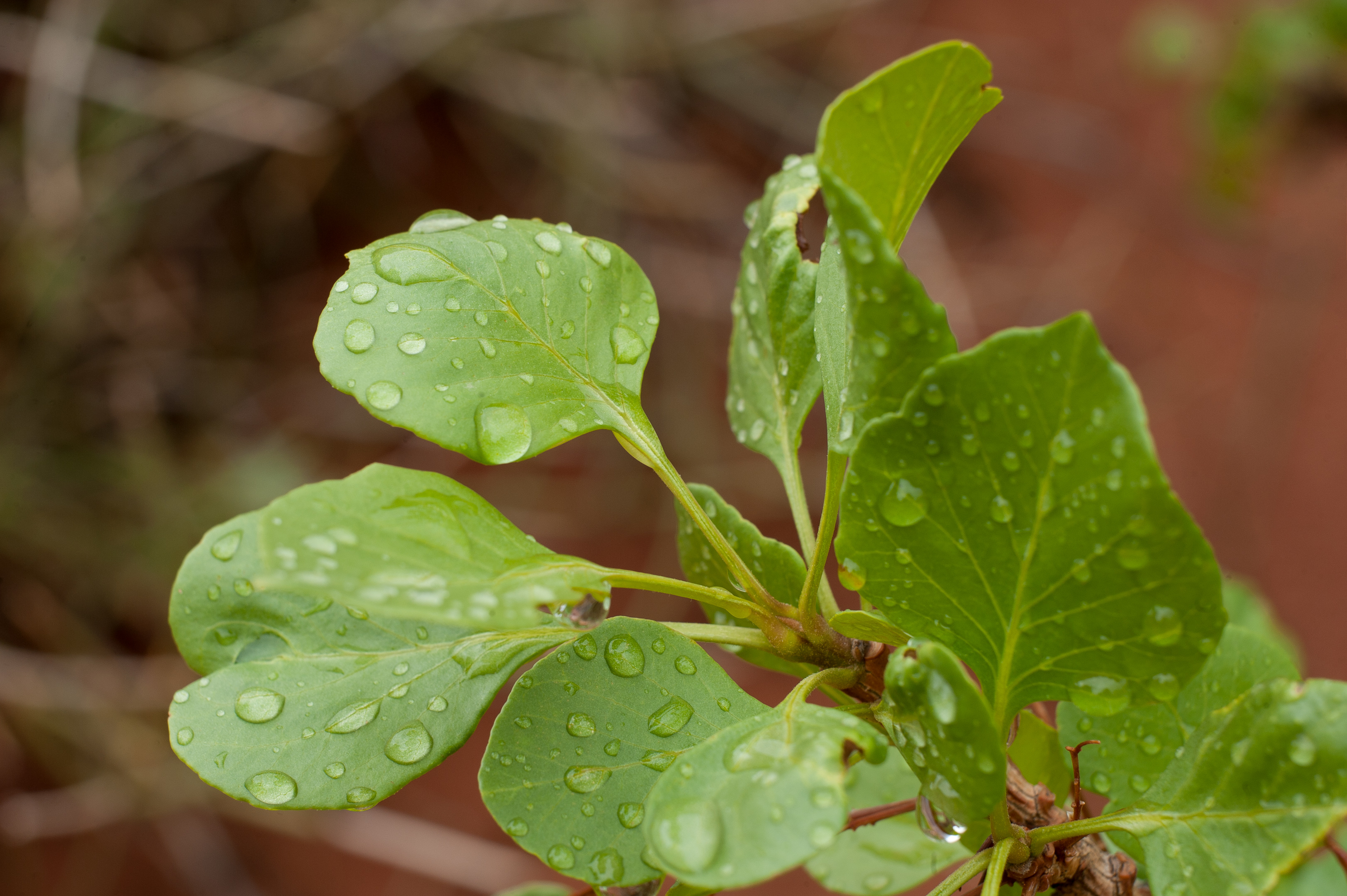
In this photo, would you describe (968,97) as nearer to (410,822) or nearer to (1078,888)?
(1078,888)

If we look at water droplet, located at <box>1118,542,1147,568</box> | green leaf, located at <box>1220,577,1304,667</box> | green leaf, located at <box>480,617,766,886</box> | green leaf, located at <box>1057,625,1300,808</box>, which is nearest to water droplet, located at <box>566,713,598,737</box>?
green leaf, located at <box>480,617,766,886</box>

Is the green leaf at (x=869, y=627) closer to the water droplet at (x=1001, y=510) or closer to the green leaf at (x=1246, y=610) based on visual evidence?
the water droplet at (x=1001, y=510)

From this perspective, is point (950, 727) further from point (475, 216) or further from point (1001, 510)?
point (475, 216)

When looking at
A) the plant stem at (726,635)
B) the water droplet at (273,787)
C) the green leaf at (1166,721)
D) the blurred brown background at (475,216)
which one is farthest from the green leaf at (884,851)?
the blurred brown background at (475,216)

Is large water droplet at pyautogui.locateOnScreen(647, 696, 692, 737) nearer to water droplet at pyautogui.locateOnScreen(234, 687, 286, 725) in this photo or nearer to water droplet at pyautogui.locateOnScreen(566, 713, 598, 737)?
water droplet at pyautogui.locateOnScreen(566, 713, 598, 737)

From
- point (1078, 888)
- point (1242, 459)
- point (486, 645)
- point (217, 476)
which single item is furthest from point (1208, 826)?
point (1242, 459)

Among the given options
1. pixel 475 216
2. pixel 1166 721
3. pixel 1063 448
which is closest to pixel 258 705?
pixel 1063 448
